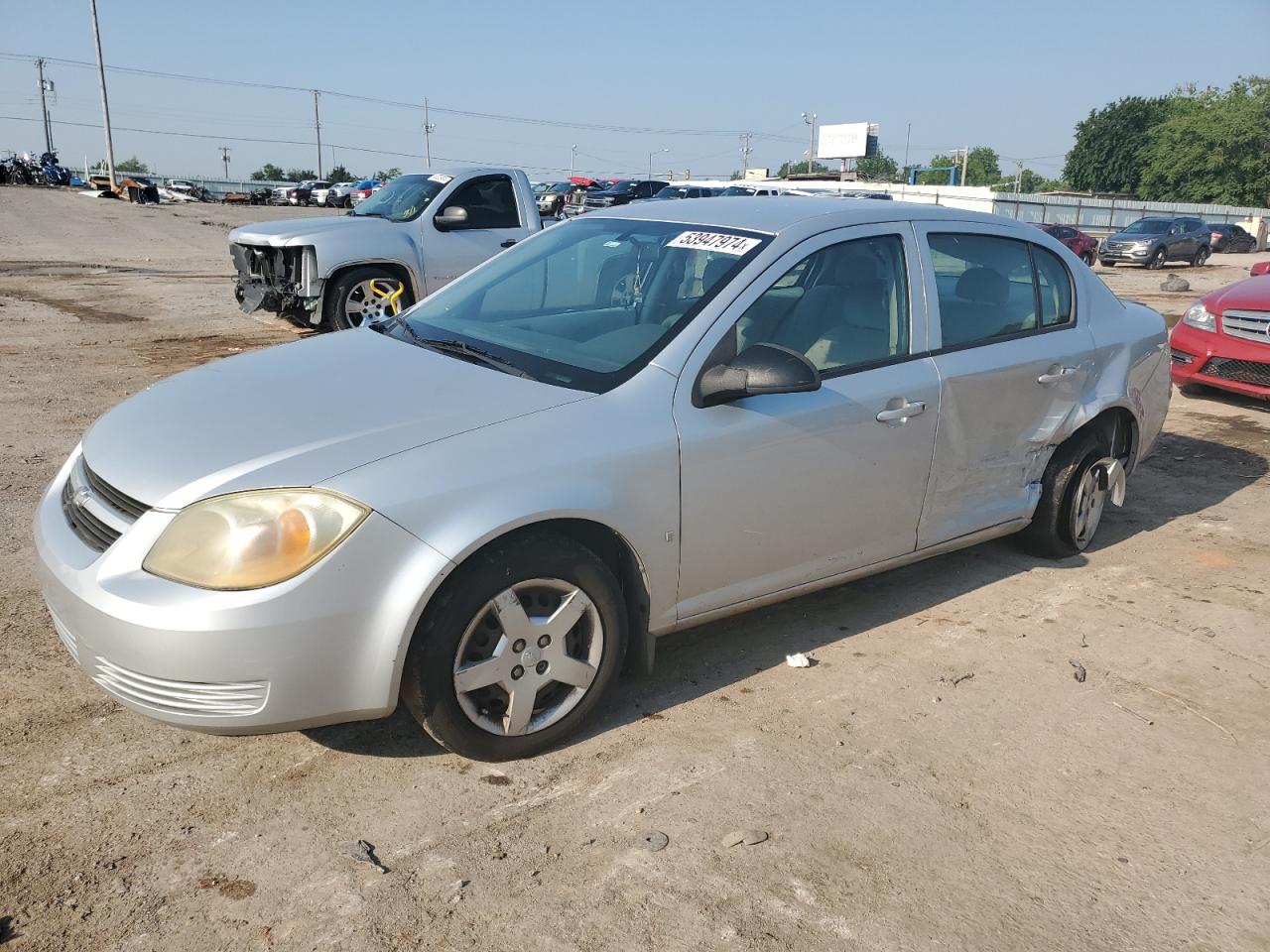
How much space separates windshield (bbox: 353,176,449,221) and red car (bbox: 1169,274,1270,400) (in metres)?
7.23

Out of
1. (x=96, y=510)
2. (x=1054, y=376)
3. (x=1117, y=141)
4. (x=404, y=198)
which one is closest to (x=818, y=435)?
(x=1054, y=376)

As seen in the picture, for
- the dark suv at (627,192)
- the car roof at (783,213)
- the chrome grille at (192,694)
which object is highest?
the dark suv at (627,192)

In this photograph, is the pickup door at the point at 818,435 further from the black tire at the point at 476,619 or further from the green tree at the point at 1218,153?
the green tree at the point at 1218,153

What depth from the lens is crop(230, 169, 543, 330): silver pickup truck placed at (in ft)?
32.2

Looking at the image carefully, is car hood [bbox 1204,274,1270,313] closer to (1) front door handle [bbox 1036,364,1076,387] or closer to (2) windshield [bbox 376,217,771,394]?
(1) front door handle [bbox 1036,364,1076,387]

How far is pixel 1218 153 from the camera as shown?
75750 millimetres

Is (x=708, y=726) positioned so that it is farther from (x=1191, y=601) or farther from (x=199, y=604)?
(x=1191, y=601)

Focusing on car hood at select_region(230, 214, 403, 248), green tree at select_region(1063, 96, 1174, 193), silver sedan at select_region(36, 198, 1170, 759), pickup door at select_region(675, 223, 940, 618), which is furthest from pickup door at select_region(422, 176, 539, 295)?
green tree at select_region(1063, 96, 1174, 193)

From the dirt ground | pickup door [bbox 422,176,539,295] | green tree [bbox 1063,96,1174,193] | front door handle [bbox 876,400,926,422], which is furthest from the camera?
green tree [bbox 1063,96,1174,193]

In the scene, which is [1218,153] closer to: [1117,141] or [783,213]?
[1117,141]

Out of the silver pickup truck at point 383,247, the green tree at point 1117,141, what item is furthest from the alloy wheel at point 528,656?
the green tree at point 1117,141

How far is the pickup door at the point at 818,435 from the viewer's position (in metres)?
3.33

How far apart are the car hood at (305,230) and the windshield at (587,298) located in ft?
19.8

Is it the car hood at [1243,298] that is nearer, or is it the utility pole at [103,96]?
the car hood at [1243,298]
